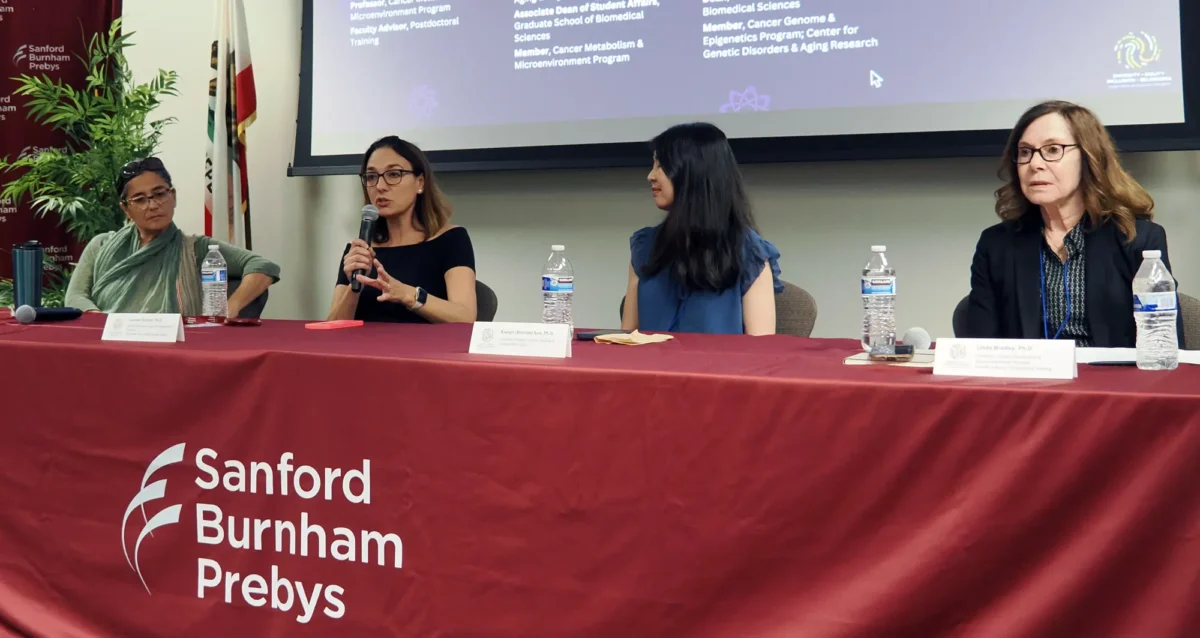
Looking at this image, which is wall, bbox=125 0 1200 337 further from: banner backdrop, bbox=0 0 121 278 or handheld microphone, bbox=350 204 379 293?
handheld microphone, bbox=350 204 379 293

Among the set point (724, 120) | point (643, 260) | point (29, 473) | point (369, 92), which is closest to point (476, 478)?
point (29, 473)

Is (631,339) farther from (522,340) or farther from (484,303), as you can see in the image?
(484,303)

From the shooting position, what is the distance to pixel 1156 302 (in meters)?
1.31

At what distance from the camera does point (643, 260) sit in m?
2.45

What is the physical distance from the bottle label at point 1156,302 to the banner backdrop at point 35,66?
4.13m

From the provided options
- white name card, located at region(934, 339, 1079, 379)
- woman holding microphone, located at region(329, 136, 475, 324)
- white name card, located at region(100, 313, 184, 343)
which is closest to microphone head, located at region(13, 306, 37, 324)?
white name card, located at region(100, 313, 184, 343)

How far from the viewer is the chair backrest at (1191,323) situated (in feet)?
7.15

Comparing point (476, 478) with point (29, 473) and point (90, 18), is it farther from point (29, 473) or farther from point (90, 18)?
point (90, 18)

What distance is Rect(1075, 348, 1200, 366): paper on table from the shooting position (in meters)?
1.33

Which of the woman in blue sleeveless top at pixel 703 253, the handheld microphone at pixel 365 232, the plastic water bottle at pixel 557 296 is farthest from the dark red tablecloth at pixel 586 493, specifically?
the woman in blue sleeveless top at pixel 703 253

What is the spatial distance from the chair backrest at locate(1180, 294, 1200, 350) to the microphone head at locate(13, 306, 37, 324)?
250 cm

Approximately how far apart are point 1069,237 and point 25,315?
222 centimetres

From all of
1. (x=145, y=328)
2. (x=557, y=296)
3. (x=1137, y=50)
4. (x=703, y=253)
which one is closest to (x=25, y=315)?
(x=145, y=328)

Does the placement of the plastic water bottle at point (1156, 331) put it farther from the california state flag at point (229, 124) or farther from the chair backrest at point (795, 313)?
the california state flag at point (229, 124)
